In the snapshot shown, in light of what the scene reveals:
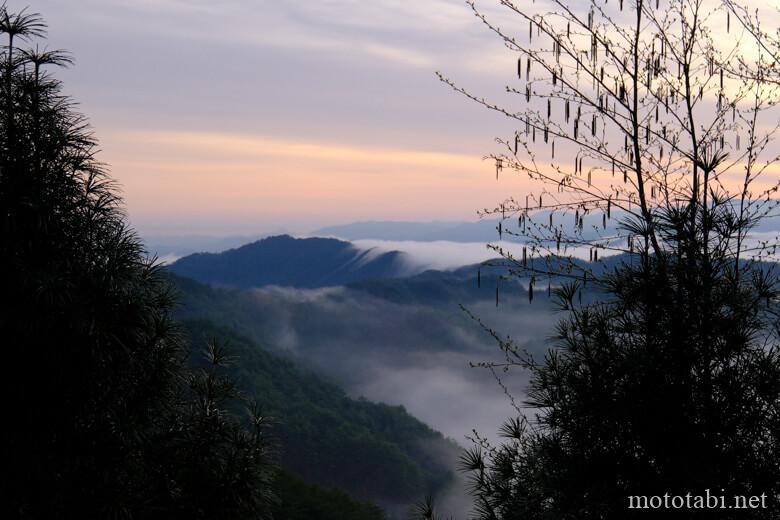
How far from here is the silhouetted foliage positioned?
424 inches

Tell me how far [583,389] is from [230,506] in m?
7.83

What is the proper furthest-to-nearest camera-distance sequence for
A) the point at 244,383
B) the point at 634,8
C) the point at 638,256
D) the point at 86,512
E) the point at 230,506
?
the point at 244,383 < the point at 230,506 < the point at 86,512 < the point at 634,8 < the point at 638,256

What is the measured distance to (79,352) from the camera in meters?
11.0

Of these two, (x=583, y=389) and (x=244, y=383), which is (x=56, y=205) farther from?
(x=244, y=383)

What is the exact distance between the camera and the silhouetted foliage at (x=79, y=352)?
10.8m

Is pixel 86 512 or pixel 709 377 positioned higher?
pixel 709 377

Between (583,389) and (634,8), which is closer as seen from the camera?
(583,389)

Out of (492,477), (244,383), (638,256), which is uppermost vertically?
(638,256)

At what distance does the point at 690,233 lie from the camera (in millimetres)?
7500

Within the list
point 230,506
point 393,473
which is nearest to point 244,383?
point 393,473

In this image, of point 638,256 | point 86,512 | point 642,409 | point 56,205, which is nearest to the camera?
point 642,409

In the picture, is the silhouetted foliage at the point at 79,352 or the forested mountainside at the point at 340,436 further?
the forested mountainside at the point at 340,436

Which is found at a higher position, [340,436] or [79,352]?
[79,352]

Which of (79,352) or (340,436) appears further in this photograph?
(340,436)
